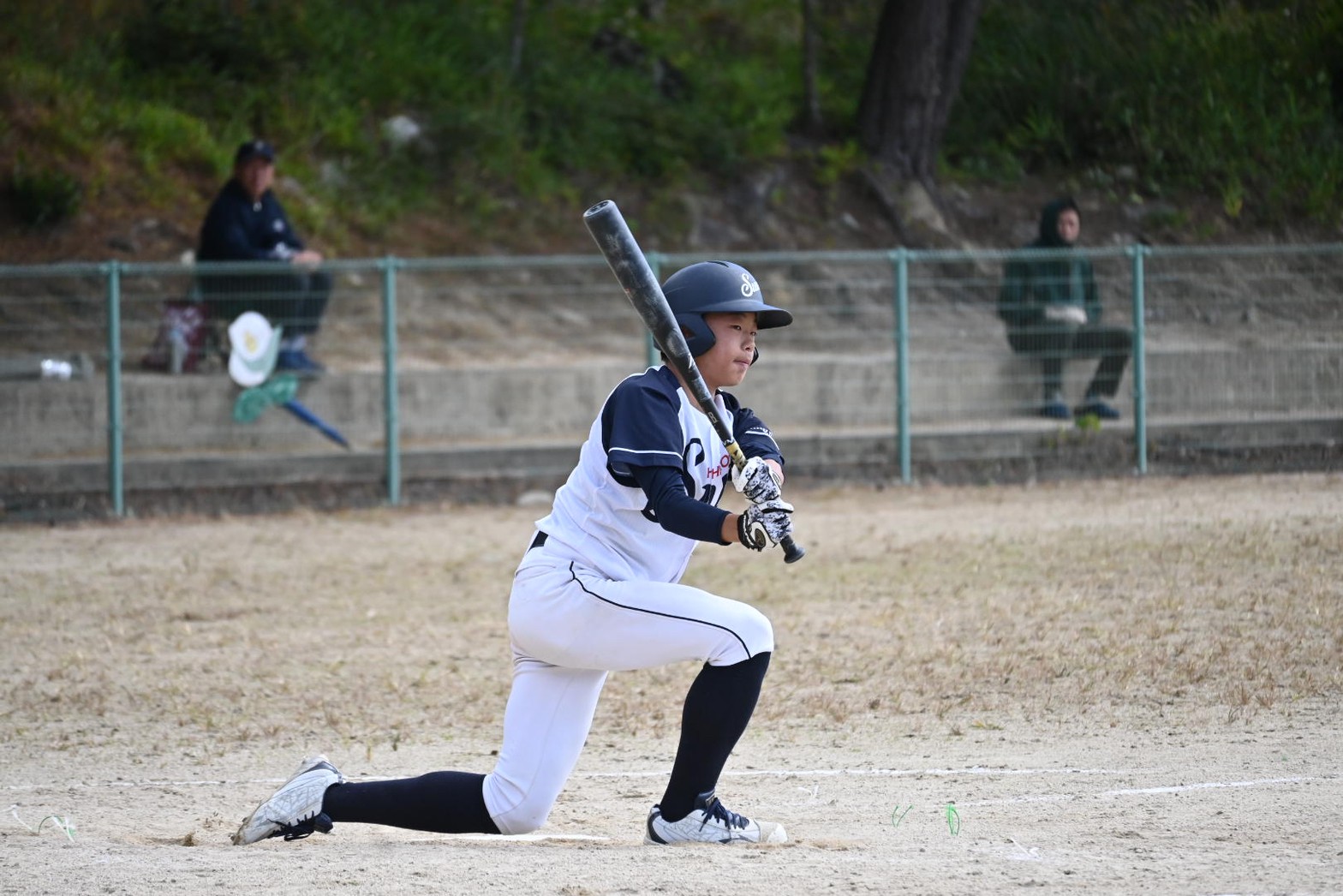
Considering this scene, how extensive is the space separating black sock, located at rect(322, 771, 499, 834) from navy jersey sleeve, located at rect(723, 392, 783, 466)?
1225 millimetres

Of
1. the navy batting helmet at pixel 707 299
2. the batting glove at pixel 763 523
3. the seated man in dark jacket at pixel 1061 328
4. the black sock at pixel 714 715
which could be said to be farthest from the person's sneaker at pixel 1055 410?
the batting glove at pixel 763 523

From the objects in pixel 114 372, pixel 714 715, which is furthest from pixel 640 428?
pixel 114 372

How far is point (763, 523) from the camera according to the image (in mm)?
4172

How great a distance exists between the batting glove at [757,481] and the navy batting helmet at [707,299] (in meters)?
0.40

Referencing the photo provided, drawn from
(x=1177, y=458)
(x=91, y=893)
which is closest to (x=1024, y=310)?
(x=1177, y=458)

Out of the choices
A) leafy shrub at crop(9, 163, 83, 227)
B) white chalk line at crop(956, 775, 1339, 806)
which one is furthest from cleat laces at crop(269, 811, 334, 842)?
leafy shrub at crop(9, 163, 83, 227)

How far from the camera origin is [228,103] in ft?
59.8

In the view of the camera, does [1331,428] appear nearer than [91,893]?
No

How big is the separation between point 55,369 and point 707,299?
367 inches

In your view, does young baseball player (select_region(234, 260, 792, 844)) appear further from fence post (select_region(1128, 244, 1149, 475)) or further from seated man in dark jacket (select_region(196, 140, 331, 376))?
fence post (select_region(1128, 244, 1149, 475))

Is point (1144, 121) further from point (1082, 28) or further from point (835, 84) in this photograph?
point (835, 84)

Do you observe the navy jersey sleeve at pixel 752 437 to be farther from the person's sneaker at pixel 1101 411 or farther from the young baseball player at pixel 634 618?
the person's sneaker at pixel 1101 411

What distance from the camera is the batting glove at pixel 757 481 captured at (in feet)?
14.1

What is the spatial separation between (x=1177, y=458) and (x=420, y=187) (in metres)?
9.34
